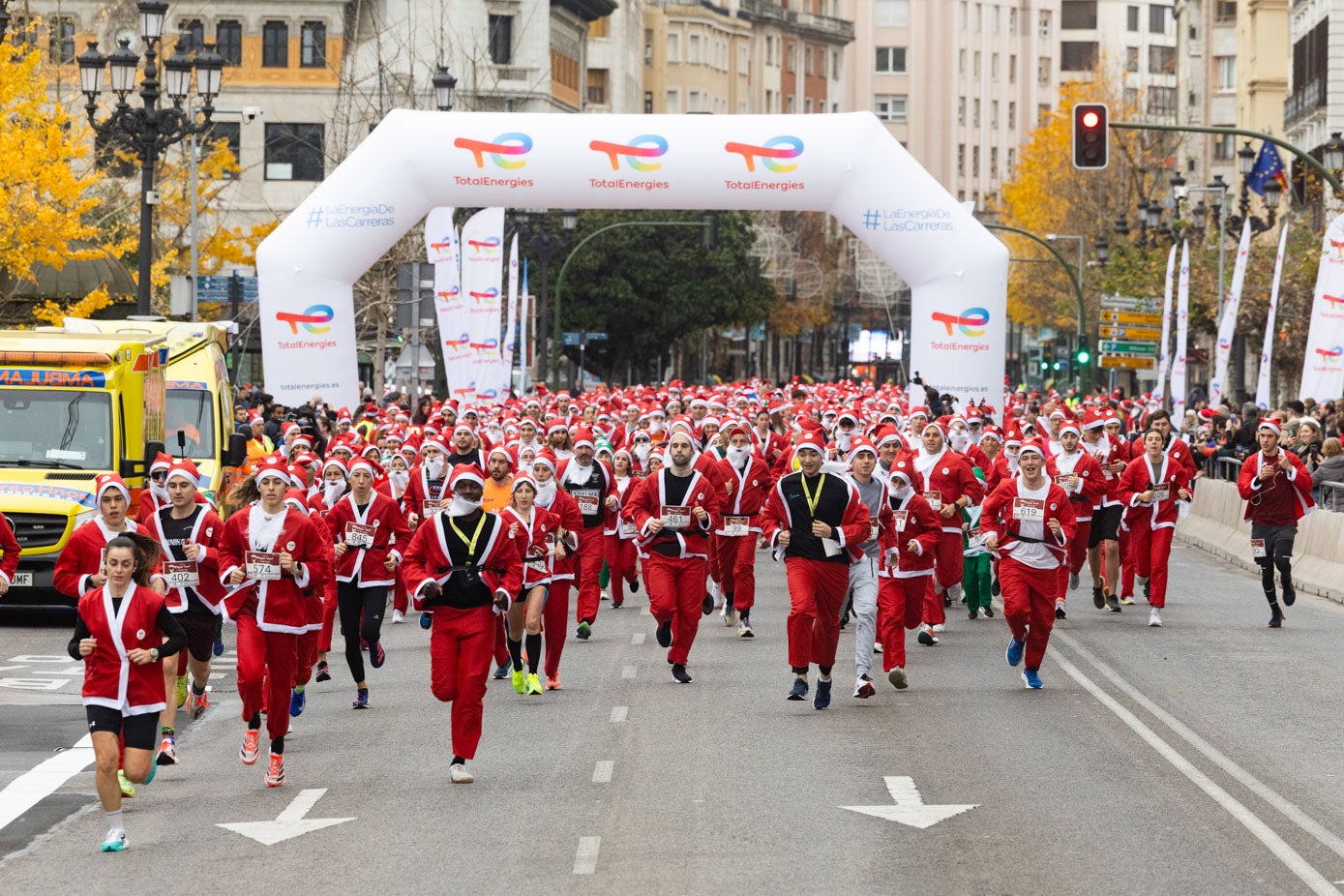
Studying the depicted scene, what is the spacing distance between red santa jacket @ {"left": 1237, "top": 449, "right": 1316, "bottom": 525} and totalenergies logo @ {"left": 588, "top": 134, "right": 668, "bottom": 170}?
12.6 m

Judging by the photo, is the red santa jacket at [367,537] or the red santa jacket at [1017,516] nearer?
the red santa jacket at [367,537]

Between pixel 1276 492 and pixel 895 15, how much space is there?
5516 inches

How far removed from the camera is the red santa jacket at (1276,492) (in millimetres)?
21516

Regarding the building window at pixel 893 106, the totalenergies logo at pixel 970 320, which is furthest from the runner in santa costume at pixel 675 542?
the building window at pixel 893 106

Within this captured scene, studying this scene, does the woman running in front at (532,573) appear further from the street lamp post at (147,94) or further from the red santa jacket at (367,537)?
the street lamp post at (147,94)

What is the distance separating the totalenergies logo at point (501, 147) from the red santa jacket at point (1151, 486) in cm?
1245

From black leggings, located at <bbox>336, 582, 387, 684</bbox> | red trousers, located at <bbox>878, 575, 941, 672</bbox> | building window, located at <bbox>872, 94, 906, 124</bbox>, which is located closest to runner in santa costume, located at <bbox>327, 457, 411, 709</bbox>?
black leggings, located at <bbox>336, 582, 387, 684</bbox>

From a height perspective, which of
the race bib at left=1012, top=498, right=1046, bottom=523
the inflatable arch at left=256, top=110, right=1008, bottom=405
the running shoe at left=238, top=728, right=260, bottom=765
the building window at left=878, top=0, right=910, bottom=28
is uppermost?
the building window at left=878, top=0, right=910, bottom=28

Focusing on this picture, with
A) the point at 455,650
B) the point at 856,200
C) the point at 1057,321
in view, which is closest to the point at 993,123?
the point at 1057,321

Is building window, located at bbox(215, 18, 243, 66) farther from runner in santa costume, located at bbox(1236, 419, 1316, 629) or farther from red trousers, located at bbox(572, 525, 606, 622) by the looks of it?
runner in santa costume, located at bbox(1236, 419, 1316, 629)

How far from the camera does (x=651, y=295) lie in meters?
87.4

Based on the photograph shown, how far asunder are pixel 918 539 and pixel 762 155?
15864 mm

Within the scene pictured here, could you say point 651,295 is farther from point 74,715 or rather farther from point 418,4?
point 74,715

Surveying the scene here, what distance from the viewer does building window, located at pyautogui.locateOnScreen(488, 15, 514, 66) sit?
8494 centimetres
